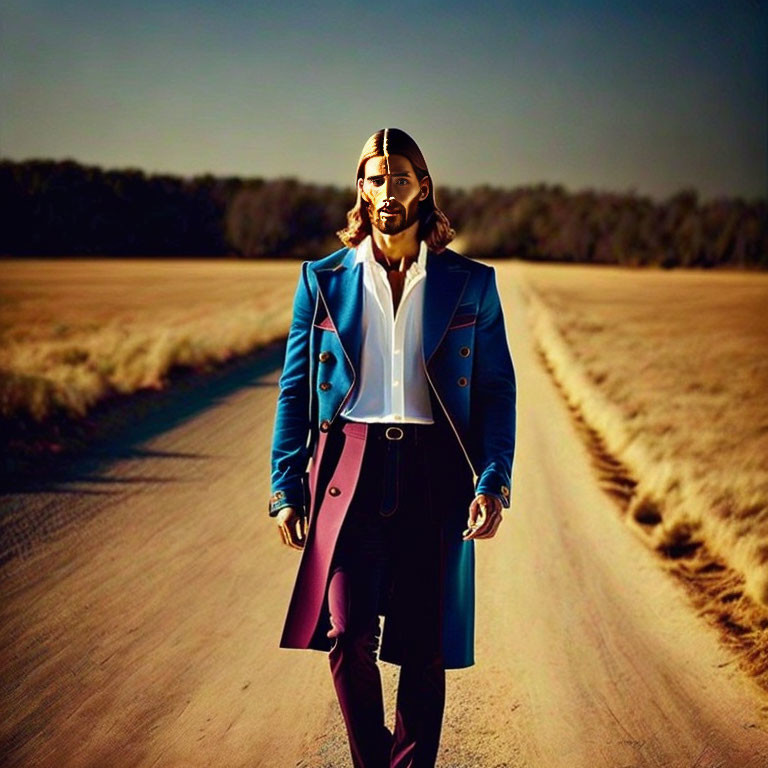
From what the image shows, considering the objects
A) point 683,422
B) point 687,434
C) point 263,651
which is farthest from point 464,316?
point 683,422

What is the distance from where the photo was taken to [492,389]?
2701 mm

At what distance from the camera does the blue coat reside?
2611mm

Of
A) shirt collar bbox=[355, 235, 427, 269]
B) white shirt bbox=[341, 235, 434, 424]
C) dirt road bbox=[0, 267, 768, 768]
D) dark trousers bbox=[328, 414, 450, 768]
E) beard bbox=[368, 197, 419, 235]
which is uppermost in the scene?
beard bbox=[368, 197, 419, 235]

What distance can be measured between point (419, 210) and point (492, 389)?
24.7 inches

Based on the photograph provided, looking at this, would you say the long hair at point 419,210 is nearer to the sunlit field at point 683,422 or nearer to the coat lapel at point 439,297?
the coat lapel at point 439,297

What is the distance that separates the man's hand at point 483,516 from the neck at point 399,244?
2.60ft

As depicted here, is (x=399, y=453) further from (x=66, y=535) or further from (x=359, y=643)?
(x=66, y=535)

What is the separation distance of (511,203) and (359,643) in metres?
104

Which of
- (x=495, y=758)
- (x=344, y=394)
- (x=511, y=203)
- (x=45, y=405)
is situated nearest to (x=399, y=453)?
(x=344, y=394)

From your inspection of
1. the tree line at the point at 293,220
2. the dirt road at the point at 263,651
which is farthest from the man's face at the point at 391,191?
the tree line at the point at 293,220

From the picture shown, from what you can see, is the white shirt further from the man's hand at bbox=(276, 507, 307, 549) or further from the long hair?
the man's hand at bbox=(276, 507, 307, 549)

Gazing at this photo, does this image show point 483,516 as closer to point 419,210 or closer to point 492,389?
point 492,389

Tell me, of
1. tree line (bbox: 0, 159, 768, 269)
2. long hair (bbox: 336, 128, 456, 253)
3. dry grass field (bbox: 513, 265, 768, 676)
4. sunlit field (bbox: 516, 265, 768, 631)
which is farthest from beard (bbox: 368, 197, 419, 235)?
tree line (bbox: 0, 159, 768, 269)

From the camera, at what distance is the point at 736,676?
4184 mm
